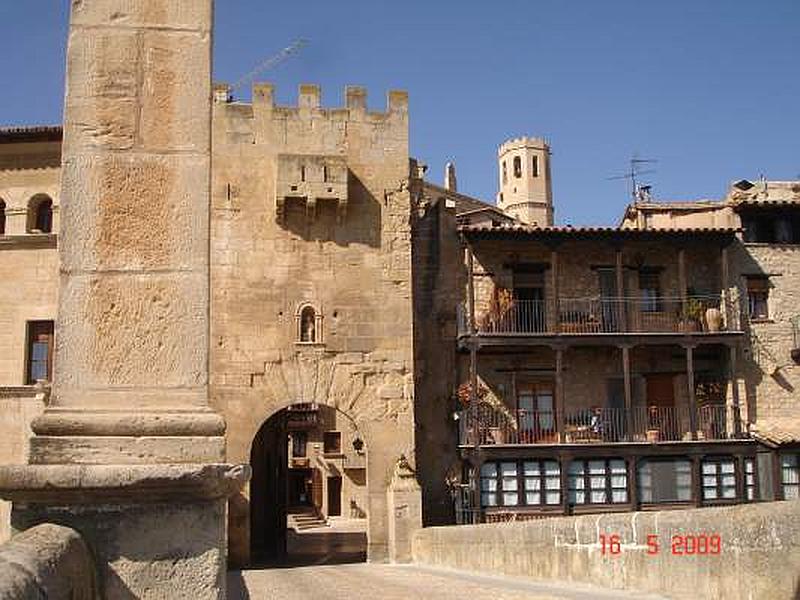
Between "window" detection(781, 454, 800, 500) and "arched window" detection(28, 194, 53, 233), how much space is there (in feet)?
67.3

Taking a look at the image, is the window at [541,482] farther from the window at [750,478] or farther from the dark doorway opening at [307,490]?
Result: the window at [750,478]

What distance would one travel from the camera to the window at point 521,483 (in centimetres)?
2462

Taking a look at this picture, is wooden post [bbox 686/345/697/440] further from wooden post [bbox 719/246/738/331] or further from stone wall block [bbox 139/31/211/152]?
stone wall block [bbox 139/31/211/152]

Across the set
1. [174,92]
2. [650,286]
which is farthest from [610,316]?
[174,92]

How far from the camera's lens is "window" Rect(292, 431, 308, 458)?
42688 millimetres

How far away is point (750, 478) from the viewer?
26125 millimetres

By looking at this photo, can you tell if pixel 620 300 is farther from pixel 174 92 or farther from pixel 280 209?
pixel 174 92

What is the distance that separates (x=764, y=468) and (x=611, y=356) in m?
5.17

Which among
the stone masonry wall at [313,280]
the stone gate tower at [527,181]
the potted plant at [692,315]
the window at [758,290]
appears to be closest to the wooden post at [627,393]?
the potted plant at [692,315]

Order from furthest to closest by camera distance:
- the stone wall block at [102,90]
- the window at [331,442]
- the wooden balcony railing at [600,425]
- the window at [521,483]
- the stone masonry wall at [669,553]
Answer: the window at [331,442]
the wooden balcony railing at [600,425]
the window at [521,483]
the stone masonry wall at [669,553]
the stone wall block at [102,90]

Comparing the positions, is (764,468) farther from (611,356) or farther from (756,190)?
(756,190)

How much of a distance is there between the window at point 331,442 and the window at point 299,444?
39.9 inches

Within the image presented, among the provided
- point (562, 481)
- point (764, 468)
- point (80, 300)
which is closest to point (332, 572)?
point (562, 481)
